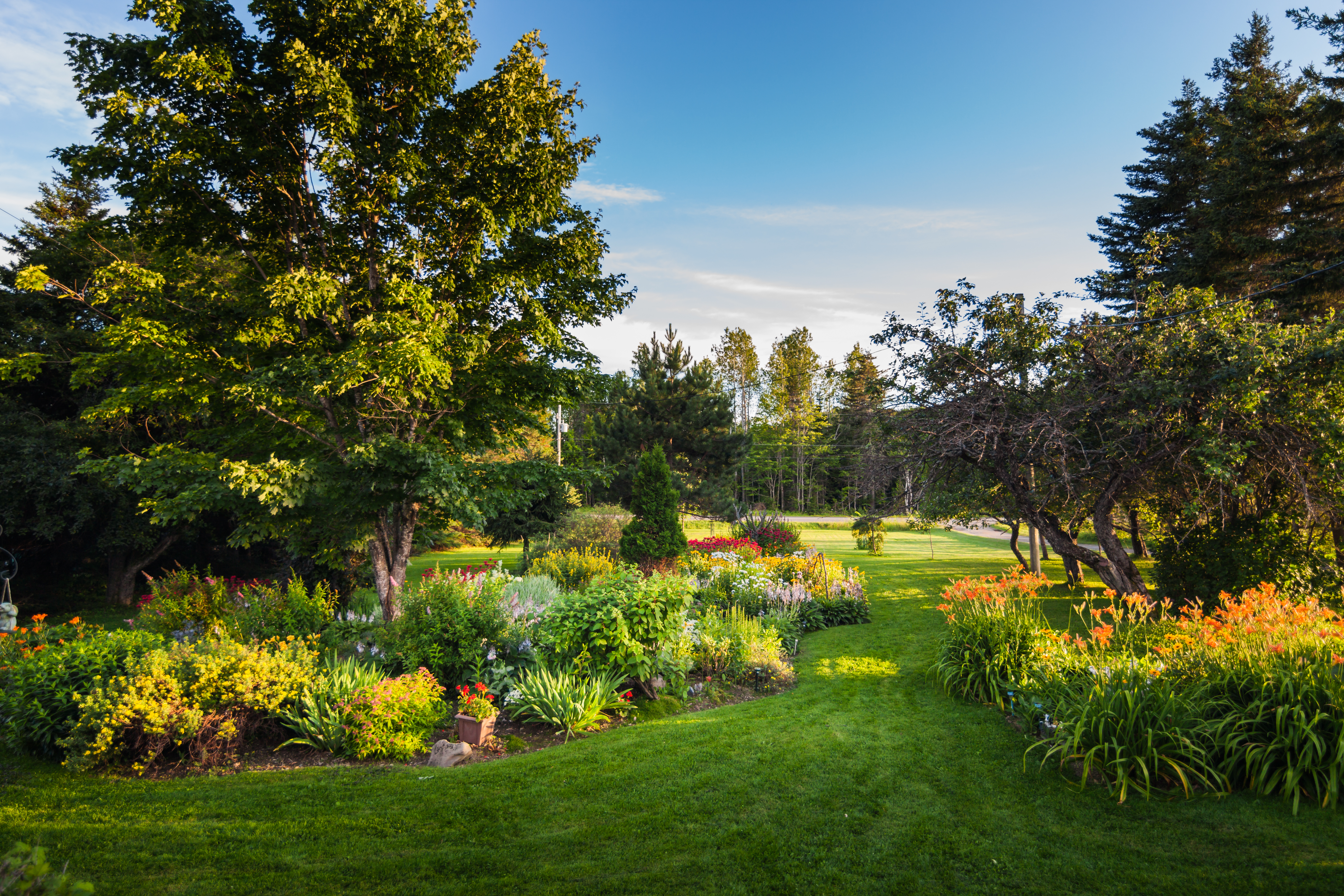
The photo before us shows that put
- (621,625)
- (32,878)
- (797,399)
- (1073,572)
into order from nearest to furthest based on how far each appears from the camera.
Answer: (32,878) → (621,625) → (1073,572) → (797,399)

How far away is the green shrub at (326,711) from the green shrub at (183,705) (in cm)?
11

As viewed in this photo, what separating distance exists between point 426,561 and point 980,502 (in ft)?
70.0

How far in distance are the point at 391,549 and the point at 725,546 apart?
7.68 meters

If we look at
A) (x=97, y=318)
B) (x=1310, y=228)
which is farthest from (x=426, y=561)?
(x=1310, y=228)

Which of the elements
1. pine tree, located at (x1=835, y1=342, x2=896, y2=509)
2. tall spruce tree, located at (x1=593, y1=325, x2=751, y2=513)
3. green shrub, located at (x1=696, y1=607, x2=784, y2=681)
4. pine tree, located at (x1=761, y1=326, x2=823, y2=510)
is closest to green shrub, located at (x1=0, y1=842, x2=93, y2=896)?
green shrub, located at (x1=696, y1=607, x2=784, y2=681)

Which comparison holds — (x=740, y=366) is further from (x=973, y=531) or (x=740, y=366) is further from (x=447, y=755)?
(x=447, y=755)

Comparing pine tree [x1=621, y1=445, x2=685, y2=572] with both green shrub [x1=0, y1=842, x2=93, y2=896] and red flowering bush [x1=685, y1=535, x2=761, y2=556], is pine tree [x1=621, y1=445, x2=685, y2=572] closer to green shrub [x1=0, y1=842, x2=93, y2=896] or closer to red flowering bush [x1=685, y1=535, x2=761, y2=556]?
red flowering bush [x1=685, y1=535, x2=761, y2=556]

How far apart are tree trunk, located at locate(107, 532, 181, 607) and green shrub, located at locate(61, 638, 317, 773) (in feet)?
39.8

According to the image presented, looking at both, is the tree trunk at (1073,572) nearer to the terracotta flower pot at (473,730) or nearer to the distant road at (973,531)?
the distant road at (973,531)

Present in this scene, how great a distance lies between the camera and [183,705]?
446 centimetres

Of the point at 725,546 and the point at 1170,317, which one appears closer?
the point at 1170,317

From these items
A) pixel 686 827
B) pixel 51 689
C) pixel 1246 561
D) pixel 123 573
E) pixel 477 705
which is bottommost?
pixel 123 573

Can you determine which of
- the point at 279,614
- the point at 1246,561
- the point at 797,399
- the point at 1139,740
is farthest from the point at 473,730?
the point at 797,399

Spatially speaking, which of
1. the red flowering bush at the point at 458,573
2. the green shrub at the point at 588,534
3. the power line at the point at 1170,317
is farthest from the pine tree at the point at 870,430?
the green shrub at the point at 588,534
